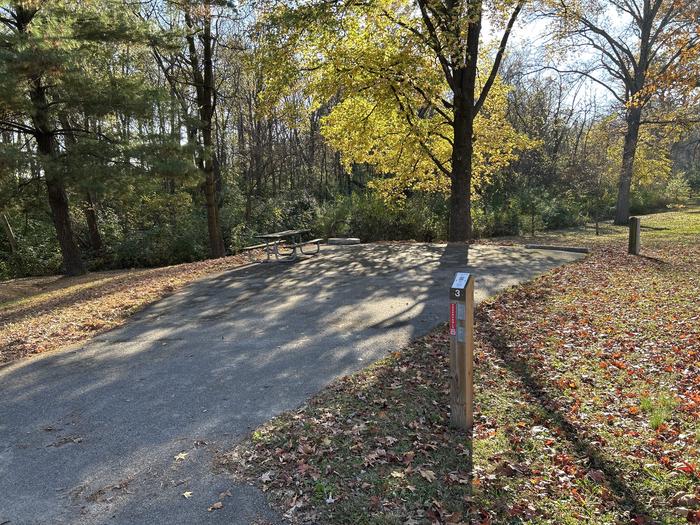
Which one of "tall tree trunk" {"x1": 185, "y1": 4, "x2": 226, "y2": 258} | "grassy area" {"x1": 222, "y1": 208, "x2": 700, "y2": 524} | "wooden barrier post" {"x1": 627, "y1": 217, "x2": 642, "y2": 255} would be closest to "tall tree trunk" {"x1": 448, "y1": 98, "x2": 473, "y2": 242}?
"wooden barrier post" {"x1": 627, "y1": 217, "x2": 642, "y2": 255}

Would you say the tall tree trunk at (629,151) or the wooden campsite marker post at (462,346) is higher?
the tall tree trunk at (629,151)

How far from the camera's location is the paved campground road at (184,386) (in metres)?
3.15

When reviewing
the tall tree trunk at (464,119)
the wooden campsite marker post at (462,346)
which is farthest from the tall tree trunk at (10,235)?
the wooden campsite marker post at (462,346)

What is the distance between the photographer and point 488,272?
31.8 ft

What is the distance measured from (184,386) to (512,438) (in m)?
3.25

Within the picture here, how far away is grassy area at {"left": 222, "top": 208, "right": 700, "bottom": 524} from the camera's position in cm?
302

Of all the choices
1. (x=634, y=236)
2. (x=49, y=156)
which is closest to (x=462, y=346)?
(x=634, y=236)

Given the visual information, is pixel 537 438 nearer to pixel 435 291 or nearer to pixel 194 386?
pixel 194 386

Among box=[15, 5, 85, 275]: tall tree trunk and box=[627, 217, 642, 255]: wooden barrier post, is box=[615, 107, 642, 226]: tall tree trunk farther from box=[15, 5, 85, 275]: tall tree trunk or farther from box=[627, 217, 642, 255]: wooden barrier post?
box=[15, 5, 85, 275]: tall tree trunk

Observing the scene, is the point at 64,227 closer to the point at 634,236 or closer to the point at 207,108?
the point at 207,108

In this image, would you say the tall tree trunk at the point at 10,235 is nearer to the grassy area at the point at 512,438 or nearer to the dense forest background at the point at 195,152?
the dense forest background at the point at 195,152

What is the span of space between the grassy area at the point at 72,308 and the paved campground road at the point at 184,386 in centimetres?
47

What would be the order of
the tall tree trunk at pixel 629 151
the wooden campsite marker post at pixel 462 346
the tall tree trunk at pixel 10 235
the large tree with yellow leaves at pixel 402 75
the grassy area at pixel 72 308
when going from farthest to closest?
1. the tall tree trunk at pixel 629 151
2. the tall tree trunk at pixel 10 235
3. the large tree with yellow leaves at pixel 402 75
4. the grassy area at pixel 72 308
5. the wooden campsite marker post at pixel 462 346

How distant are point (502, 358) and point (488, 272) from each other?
4.47m
